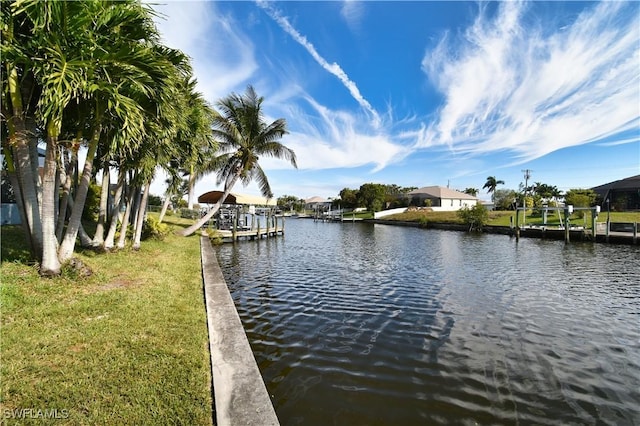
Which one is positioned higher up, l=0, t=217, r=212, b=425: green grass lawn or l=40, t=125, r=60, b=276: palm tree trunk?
l=40, t=125, r=60, b=276: palm tree trunk

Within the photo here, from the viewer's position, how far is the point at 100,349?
4.12m

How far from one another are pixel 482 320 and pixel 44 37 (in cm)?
1010

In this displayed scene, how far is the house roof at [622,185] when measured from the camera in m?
41.2

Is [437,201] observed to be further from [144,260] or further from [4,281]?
[4,281]

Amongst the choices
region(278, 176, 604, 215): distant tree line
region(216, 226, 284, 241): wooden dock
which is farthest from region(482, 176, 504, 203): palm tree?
region(216, 226, 284, 241): wooden dock

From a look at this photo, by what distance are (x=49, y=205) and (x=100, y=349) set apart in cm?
377

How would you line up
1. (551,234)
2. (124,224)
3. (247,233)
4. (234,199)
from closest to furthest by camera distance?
1. (124,224)
2. (234,199)
3. (247,233)
4. (551,234)

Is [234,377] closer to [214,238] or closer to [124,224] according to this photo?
[124,224]

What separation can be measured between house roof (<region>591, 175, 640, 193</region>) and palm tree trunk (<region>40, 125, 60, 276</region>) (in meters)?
57.4

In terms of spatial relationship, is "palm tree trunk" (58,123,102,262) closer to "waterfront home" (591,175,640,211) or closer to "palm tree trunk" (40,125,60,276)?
"palm tree trunk" (40,125,60,276)

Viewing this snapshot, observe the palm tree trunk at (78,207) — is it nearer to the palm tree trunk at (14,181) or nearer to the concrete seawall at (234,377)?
the palm tree trunk at (14,181)

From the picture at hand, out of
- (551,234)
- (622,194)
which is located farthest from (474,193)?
(551,234)

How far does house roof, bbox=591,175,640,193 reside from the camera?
135 ft

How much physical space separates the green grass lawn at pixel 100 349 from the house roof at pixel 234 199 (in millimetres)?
15660
